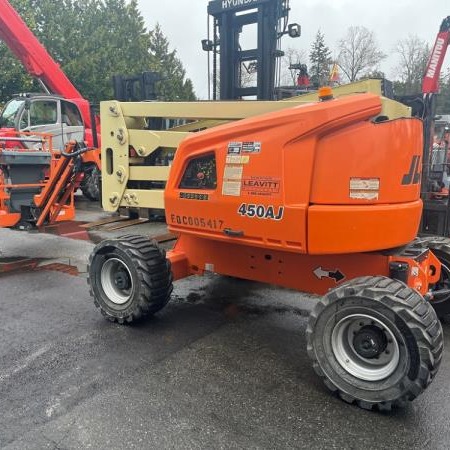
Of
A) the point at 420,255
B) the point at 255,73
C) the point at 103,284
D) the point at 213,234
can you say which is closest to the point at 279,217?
the point at 213,234

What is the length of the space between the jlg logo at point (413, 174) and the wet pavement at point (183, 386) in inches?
56.7

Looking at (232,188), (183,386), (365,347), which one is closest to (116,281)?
(183,386)

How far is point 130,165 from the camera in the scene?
4.82m

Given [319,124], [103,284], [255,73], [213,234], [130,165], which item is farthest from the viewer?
[255,73]

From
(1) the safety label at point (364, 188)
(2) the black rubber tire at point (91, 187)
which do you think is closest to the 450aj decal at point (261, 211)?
(1) the safety label at point (364, 188)

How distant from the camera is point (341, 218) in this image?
3.10m

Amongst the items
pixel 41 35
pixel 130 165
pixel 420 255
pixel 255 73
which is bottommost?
pixel 420 255

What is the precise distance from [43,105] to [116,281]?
922 centimetres

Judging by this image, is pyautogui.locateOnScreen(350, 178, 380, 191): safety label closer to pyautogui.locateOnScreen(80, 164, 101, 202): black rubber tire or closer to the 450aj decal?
the 450aj decal

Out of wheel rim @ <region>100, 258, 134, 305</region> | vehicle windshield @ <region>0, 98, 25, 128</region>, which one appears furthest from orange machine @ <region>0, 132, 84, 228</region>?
vehicle windshield @ <region>0, 98, 25, 128</region>

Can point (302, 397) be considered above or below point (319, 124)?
below

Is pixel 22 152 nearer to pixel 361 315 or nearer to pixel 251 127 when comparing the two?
pixel 251 127

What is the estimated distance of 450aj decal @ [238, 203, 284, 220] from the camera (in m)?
3.26

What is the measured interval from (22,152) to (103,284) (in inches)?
141
